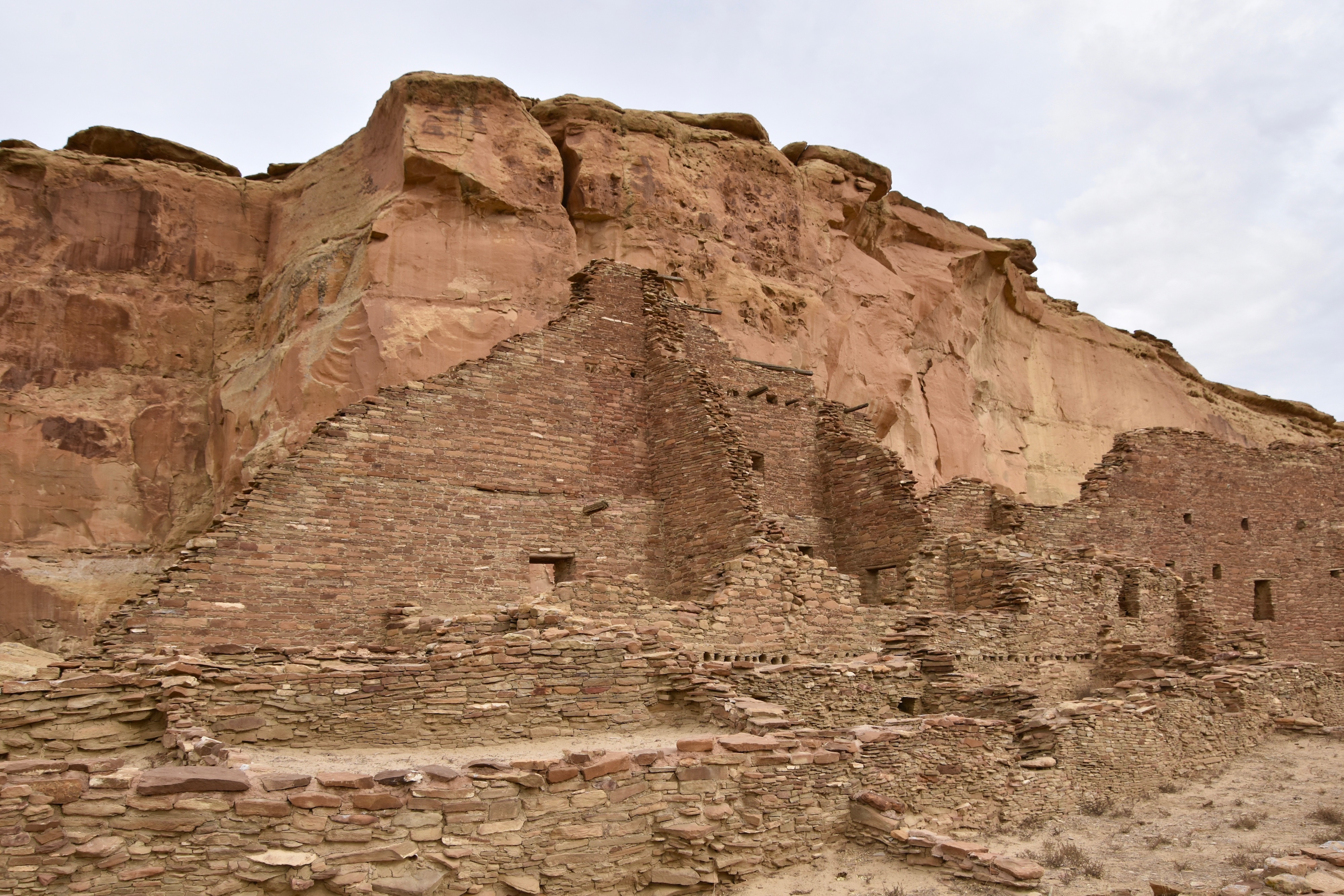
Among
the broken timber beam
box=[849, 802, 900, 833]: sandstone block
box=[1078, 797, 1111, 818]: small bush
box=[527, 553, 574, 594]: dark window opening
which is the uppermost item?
the broken timber beam

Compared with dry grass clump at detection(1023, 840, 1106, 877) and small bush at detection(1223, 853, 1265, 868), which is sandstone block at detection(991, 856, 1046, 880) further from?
small bush at detection(1223, 853, 1265, 868)

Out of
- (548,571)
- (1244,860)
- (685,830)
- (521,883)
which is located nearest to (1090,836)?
(1244,860)

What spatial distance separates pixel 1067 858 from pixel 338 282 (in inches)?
602

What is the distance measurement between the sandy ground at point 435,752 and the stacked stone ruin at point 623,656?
91mm

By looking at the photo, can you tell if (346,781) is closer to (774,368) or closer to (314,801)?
(314,801)

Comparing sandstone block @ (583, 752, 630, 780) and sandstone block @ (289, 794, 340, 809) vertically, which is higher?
sandstone block @ (583, 752, 630, 780)

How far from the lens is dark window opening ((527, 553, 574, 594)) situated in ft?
43.5

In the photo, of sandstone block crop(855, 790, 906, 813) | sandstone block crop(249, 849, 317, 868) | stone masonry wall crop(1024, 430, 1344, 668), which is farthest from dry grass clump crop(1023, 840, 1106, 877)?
stone masonry wall crop(1024, 430, 1344, 668)

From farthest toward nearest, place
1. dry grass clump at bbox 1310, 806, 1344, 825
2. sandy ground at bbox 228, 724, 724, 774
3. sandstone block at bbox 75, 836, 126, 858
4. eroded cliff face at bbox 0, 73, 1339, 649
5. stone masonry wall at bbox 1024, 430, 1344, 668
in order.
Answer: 1. stone masonry wall at bbox 1024, 430, 1344, 668
2. eroded cliff face at bbox 0, 73, 1339, 649
3. dry grass clump at bbox 1310, 806, 1344, 825
4. sandy ground at bbox 228, 724, 724, 774
5. sandstone block at bbox 75, 836, 126, 858

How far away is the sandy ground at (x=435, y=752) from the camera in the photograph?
7387 millimetres

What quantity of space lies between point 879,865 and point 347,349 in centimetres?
1276

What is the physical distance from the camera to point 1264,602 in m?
21.7

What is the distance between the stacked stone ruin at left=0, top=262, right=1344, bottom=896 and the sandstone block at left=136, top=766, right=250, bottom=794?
18 mm

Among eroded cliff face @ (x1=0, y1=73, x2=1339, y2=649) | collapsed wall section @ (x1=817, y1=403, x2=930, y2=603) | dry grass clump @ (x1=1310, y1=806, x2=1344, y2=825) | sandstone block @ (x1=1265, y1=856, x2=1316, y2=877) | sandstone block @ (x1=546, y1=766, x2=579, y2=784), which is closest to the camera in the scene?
sandstone block @ (x1=1265, y1=856, x2=1316, y2=877)
